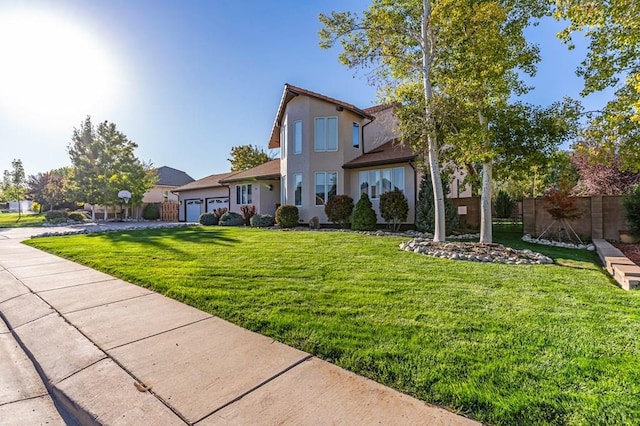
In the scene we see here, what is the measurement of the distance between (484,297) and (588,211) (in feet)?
31.8

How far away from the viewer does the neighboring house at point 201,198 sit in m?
25.9

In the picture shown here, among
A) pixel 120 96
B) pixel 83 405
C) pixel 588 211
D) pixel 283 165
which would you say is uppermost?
pixel 120 96

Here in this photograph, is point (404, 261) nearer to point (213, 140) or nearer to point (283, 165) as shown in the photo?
point (283, 165)

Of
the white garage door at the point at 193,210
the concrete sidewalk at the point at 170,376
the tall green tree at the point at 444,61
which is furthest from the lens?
the white garage door at the point at 193,210

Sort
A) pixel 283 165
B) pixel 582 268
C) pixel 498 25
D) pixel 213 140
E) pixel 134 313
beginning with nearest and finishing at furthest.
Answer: pixel 134 313 < pixel 582 268 < pixel 498 25 < pixel 283 165 < pixel 213 140

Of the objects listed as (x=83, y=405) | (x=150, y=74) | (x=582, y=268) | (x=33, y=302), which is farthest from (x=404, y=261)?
(x=150, y=74)

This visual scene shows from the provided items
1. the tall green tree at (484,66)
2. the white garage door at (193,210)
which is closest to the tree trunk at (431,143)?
the tall green tree at (484,66)

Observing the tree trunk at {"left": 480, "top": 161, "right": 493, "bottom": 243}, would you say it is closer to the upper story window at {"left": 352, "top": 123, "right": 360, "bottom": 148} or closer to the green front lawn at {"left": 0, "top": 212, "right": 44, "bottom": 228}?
the upper story window at {"left": 352, "top": 123, "right": 360, "bottom": 148}

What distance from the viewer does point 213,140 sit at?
23000 millimetres

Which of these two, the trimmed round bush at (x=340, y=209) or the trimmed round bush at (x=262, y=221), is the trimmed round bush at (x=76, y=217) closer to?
the trimmed round bush at (x=262, y=221)

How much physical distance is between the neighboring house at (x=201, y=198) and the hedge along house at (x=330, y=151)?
9.14 meters

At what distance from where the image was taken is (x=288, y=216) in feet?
53.0

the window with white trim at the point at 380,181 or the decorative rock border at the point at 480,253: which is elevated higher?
the window with white trim at the point at 380,181

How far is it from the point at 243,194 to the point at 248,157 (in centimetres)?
1679
